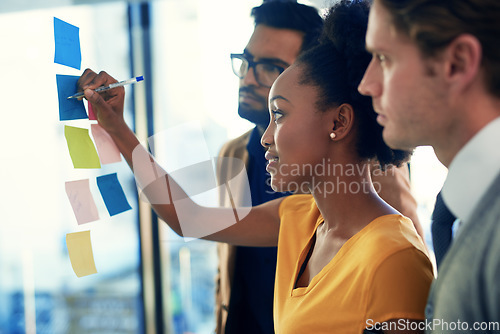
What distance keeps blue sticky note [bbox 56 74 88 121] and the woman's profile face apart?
42 cm

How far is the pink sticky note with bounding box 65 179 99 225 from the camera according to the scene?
1.00 m

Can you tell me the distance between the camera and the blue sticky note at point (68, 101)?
938mm

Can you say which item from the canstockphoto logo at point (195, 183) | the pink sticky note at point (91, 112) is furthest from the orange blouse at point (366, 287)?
the pink sticky note at point (91, 112)

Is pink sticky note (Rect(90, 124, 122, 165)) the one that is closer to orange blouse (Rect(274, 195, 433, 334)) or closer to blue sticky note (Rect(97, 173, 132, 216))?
blue sticky note (Rect(97, 173, 132, 216))

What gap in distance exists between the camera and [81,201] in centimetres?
103

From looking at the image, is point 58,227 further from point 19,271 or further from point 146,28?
point 146,28

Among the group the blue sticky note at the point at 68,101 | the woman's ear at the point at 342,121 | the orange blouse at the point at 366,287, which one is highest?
the blue sticky note at the point at 68,101

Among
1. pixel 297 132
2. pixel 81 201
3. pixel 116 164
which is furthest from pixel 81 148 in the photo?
pixel 116 164

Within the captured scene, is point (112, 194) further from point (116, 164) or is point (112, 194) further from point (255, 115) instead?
point (116, 164)

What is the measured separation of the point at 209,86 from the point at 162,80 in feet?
0.92

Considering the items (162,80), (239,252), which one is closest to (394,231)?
(239,252)

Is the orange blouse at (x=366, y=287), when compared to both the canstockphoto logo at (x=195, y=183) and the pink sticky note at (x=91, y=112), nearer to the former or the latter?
the canstockphoto logo at (x=195, y=183)

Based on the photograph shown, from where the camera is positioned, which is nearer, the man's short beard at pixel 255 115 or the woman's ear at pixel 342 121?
the woman's ear at pixel 342 121

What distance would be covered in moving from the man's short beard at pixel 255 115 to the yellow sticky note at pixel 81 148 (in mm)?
546
